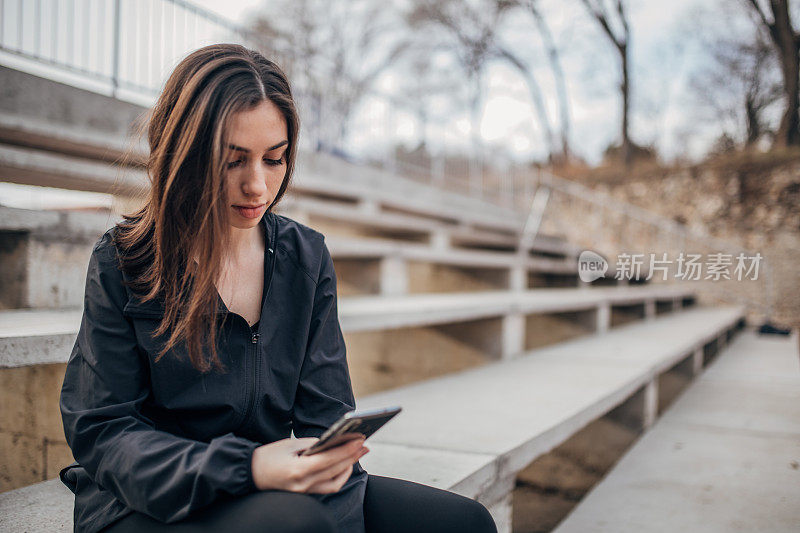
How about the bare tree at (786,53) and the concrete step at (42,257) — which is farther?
the bare tree at (786,53)

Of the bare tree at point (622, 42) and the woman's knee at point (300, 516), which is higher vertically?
the bare tree at point (622, 42)

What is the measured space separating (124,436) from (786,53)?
14278 millimetres

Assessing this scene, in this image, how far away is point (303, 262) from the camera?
3.84 feet

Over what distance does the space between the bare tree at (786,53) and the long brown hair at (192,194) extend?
13338 mm

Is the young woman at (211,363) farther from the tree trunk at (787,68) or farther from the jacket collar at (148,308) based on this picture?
the tree trunk at (787,68)

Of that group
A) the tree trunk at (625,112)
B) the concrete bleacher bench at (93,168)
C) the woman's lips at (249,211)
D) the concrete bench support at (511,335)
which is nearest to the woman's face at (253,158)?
the woman's lips at (249,211)

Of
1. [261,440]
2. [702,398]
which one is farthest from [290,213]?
[702,398]

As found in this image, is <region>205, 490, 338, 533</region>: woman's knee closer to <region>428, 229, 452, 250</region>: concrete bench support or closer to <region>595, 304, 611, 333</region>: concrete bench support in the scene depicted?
<region>595, 304, 611, 333</region>: concrete bench support

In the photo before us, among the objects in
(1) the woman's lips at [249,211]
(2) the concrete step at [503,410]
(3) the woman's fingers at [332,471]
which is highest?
(1) the woman's lips at [249,211]

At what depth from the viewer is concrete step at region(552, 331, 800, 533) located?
1839 millimetres

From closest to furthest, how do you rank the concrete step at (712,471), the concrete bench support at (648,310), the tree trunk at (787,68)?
the concrete step at (712,471) → the concrete bench support at (648,310) → the tree trunk at (787,68)

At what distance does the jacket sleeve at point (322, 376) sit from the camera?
112 centimetres

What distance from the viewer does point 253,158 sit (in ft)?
3.26

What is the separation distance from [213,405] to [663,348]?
3366 mm
